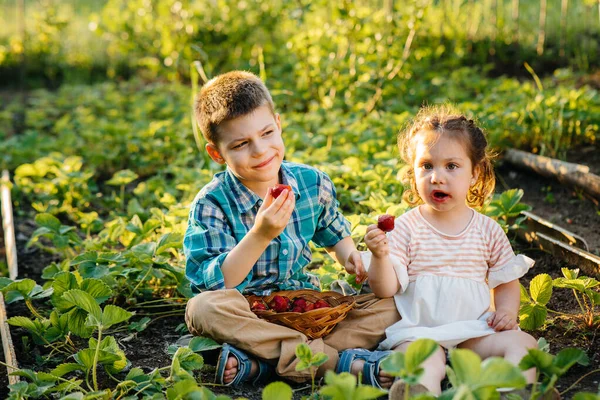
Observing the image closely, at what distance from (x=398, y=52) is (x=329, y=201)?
308cm

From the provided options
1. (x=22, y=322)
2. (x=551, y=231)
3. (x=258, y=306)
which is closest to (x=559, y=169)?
(x=551, y=231)

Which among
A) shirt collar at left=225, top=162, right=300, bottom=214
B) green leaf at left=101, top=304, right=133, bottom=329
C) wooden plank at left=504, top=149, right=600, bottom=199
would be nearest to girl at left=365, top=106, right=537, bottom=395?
shirt collar at left=225, top=162, right=300, bottom=214

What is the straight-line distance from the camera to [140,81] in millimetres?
8273

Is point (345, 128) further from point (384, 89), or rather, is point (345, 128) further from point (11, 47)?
point (11, 47)

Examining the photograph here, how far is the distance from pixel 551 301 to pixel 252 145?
1.25m

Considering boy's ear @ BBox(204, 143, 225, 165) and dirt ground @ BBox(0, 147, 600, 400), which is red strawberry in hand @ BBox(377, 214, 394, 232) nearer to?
dirt ground @ BBox(0, 147, 600, 400)

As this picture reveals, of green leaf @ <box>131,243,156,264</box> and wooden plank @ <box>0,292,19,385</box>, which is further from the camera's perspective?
green leaf @ <box>131,243,156,264</box>

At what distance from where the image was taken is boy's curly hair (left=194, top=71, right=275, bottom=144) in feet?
7.94

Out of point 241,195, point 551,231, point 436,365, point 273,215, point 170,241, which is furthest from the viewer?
point 551,231

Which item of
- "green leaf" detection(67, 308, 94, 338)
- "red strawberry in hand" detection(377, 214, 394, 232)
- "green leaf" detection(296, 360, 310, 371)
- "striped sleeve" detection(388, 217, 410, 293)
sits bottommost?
"green leaf" detection(67, 308, 94, 338)

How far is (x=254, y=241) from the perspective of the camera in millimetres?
2248

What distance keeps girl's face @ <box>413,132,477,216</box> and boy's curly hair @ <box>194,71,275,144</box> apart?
54 centimetres

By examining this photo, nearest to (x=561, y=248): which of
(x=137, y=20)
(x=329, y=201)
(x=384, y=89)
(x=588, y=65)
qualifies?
(x=329, y=201)

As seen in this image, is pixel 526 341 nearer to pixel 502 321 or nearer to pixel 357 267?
pixel 502 321
